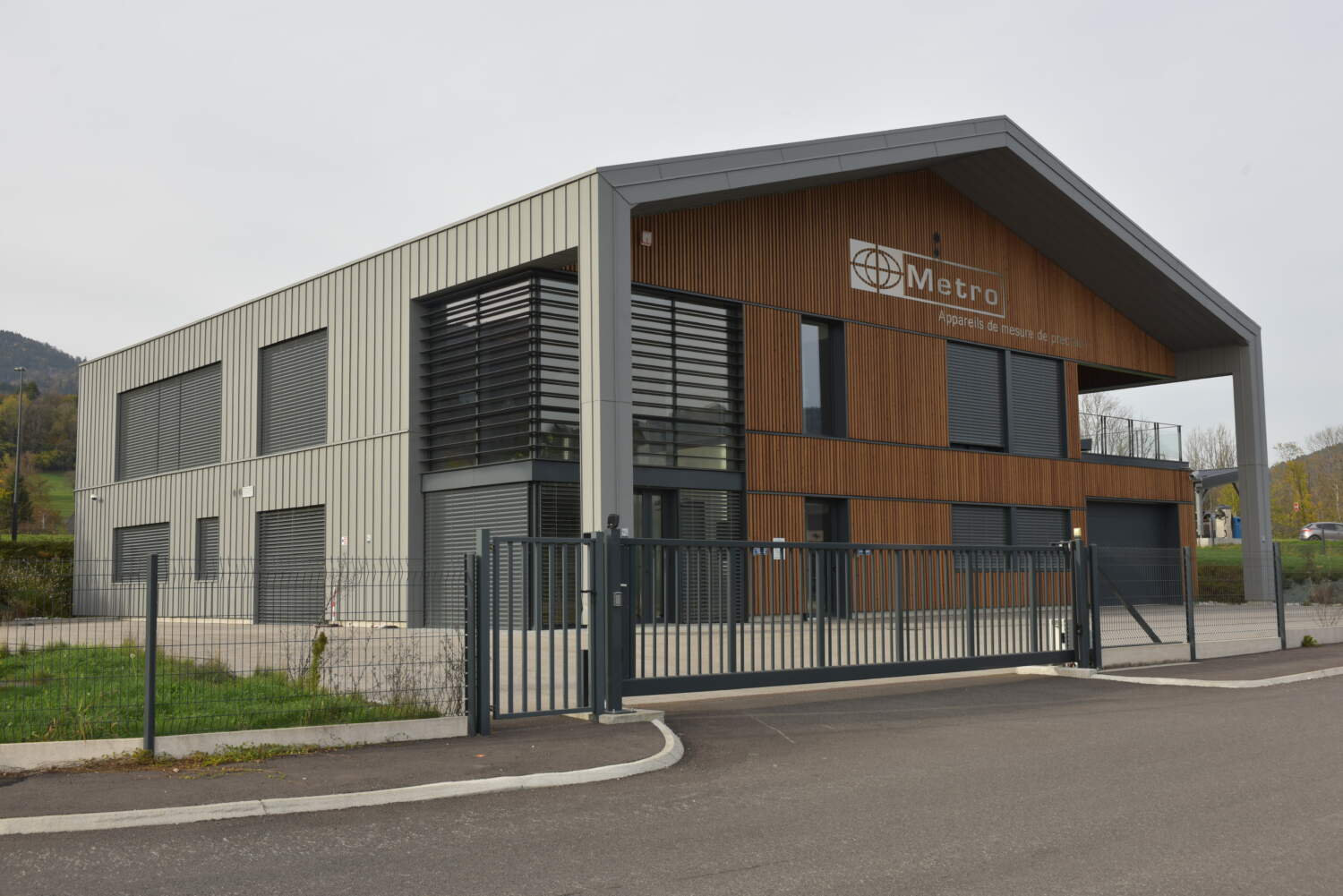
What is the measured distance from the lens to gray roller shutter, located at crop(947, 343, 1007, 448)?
27141 millimetres

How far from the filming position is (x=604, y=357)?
60.8 ft

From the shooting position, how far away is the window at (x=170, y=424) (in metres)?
28.2

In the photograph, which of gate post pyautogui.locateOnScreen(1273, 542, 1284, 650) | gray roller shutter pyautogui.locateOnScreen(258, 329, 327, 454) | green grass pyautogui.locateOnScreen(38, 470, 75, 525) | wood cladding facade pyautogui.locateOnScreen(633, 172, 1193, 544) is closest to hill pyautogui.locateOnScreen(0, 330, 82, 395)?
green grass pyautogui.locateOnScreen(38, 470, 75, 525)

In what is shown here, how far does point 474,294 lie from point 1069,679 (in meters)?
12.2

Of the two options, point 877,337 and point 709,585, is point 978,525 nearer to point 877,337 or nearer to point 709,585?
point 877,337

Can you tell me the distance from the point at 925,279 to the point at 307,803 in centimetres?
2188

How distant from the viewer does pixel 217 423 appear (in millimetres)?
27922

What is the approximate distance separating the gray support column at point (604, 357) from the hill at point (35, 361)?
154 metres

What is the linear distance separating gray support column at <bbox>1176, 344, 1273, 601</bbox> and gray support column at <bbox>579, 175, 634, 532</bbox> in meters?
19.0

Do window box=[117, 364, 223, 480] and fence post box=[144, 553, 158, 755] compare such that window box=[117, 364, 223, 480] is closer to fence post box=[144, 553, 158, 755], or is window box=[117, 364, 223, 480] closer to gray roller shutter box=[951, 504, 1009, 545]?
gray roller shutter box=[951, 504, 1009, 545]

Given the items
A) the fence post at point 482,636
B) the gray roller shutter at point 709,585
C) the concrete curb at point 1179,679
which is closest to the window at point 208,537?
the gray roller shutter at point 709,585

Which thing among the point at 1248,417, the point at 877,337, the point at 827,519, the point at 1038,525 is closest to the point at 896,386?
the point at 877,337

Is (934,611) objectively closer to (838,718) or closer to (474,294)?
(838,718)

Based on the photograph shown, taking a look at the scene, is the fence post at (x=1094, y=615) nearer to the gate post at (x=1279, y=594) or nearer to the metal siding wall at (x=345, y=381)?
the gate post at (x=1279, y=594)
